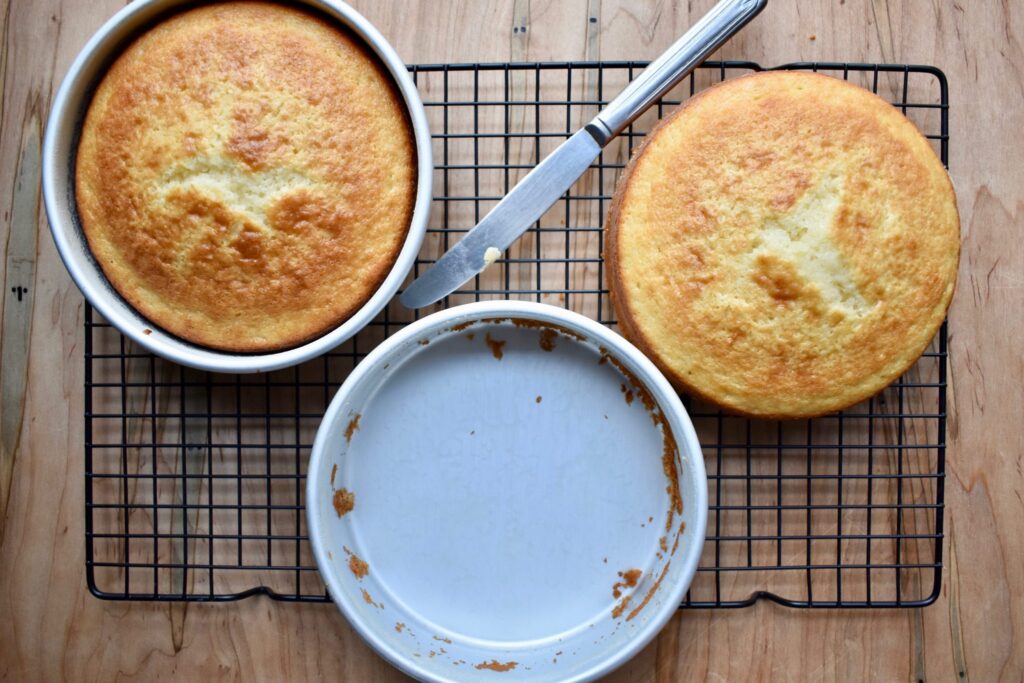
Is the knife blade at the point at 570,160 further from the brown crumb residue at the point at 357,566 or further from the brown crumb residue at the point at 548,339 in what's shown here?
the brown crumb residue at the point at 357,566

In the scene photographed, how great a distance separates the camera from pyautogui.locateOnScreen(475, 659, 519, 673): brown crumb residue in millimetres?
1196

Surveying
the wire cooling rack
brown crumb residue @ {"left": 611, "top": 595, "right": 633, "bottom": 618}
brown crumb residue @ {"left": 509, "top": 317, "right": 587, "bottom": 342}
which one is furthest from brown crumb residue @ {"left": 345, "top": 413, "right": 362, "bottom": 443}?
brown crumb residue @ {"left": 611, "top": 595, "right": 633, "bottom": 618}

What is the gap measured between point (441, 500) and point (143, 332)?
0.54 metres

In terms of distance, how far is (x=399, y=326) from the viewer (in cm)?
127

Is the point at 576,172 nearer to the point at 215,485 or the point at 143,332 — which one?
the point at 143,332

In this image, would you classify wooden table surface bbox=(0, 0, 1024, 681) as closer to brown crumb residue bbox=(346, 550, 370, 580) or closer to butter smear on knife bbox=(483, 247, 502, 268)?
brown crumb residue bbox=(346, 550, 370, 580)

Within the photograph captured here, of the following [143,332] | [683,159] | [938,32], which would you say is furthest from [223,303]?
[938,32]

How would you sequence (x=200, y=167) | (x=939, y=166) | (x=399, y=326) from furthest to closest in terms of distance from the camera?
(x=399, y=326) < (x=939, y=166) < (x=200, y=167)

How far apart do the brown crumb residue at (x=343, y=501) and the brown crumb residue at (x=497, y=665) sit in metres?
0.34

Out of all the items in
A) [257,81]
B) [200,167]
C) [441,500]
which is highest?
[257,81]

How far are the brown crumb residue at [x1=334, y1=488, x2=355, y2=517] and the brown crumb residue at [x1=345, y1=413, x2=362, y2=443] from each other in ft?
0.29

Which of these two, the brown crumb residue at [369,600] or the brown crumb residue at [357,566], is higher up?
the brown crumb residue at [357,566]

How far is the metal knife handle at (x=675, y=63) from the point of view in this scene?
1.15 m

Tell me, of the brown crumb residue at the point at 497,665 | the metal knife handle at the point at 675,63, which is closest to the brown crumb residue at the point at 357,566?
the brown crumb residue at the point at 497,665
